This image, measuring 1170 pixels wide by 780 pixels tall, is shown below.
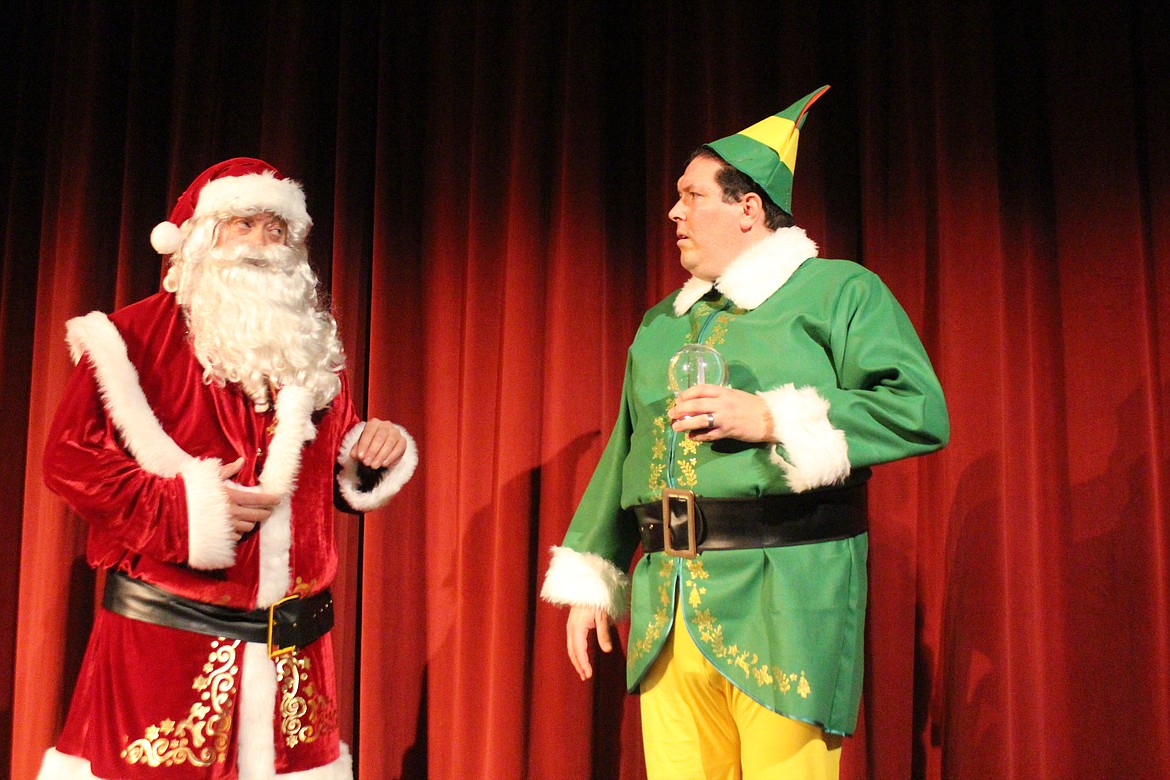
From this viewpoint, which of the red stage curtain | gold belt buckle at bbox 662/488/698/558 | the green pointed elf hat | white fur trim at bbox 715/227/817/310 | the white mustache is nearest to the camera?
gold belt buckle at bbox 662/488/698/558

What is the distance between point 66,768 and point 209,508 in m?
0.54

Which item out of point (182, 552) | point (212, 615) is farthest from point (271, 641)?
point (182, 552)

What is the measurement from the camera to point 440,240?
2.91 m

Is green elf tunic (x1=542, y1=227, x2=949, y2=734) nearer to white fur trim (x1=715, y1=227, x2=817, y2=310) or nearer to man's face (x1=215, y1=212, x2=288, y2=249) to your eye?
white fur trim (x1=715, y1=227, x2=817, y2=310)

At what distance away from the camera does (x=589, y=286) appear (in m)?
2.74

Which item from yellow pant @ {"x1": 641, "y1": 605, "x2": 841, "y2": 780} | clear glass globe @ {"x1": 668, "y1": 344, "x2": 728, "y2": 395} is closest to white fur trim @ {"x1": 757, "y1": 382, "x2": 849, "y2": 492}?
clear glass globe @ {"x1": 668, "y1": 344, "x2": 728, "y2": 395}

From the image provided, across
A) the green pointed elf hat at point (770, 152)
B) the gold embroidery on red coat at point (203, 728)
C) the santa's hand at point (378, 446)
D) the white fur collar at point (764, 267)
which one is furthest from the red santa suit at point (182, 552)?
the green pointed elf hat at point (770, 152)

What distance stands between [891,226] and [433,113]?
137 centimetres

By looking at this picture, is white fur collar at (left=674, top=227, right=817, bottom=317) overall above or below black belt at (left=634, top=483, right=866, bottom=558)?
above

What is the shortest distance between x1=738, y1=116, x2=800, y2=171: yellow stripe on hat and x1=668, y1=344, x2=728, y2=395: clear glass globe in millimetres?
536

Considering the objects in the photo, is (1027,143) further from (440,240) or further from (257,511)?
(257,511)

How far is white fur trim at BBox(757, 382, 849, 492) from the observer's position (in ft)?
5.25

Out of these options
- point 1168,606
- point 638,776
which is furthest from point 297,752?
point 1168,606

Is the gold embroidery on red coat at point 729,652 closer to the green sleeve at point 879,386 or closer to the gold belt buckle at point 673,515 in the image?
the gold belt buckle at point 673,515
